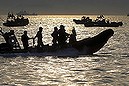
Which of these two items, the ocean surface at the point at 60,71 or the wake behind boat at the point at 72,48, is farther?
the wake behind boat at the point at 72,48

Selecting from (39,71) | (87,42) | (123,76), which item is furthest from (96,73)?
(87,42)

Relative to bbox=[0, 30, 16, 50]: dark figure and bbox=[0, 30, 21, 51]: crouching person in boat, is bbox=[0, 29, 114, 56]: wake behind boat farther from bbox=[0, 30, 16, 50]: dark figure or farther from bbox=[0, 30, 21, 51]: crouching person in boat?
bbox=[0, 30, 16, 50]: dark figure

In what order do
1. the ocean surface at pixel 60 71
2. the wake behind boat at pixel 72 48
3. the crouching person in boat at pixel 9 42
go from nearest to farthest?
the ocean surface at pixel 60 71 → the crouching person in boat at pixel 9 42 → the wake behind boat at pixel 72 48

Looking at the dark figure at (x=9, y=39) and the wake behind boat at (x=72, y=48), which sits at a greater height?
the dark figure at (x=9, y=39)

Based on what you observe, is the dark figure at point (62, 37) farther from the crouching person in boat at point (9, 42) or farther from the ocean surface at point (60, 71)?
the crouching person in boat at point (9, 42)

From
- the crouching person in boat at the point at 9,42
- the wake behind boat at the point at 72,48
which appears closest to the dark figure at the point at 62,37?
the wake behind boat at the point at 72,48

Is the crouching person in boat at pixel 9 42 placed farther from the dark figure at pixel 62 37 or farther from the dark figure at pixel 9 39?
the dark figure at pixel 62 37

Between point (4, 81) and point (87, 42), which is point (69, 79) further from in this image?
point (87, 42)

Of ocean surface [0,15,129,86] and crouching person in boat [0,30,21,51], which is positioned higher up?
crouching person in boat [0,30,21,51]

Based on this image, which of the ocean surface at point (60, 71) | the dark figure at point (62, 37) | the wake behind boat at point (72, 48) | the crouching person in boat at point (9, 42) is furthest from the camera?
the dark figure at point (62, 37)

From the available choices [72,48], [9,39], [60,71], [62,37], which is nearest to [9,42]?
[9,39]

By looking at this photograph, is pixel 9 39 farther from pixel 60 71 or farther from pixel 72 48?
pixel 60 71

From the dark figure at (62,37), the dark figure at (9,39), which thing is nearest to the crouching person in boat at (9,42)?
the dark figure at (9,39)

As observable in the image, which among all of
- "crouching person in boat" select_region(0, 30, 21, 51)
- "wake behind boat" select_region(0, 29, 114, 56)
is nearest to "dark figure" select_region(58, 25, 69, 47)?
"wake behind boat" select_region(0, 29, 114, 56)
